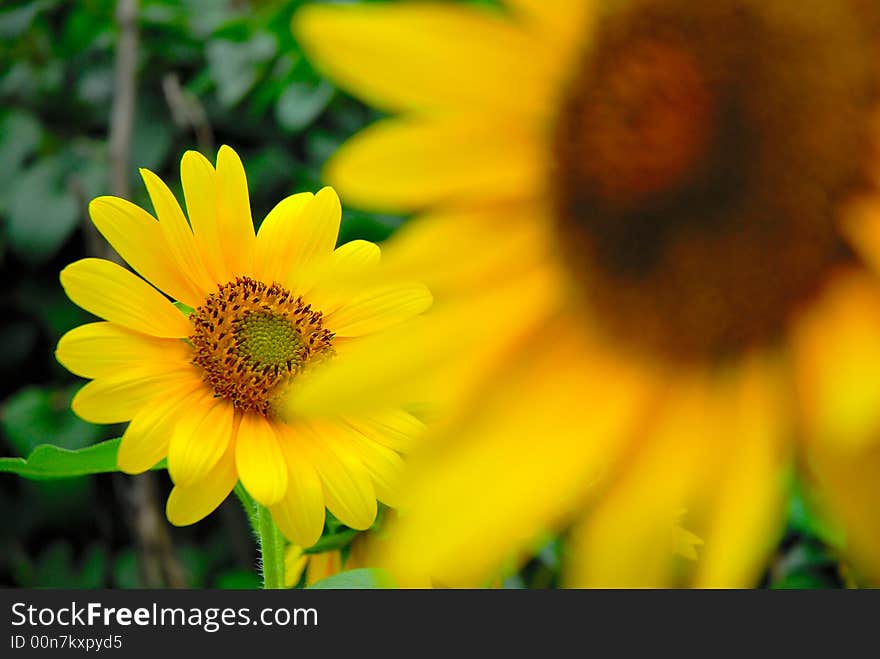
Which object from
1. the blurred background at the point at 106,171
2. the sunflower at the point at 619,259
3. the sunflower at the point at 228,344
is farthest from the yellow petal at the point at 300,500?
the blurred background at the point at 106,171

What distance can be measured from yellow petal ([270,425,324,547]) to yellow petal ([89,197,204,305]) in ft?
0.16

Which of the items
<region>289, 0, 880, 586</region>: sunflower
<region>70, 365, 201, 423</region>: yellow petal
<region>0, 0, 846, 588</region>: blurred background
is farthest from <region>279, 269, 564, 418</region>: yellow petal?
<region>0, 0, 846, 588</region>: blurred background

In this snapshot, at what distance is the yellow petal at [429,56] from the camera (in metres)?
0.13

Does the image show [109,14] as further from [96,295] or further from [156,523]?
[96,295]

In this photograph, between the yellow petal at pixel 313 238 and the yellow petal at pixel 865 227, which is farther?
the yellow petal at pixel 313 238

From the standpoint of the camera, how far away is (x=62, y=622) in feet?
0.83

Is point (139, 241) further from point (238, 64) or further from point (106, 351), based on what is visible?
point (238, 64)

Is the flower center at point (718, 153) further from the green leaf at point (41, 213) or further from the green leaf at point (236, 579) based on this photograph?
the green leaf at point (41, 213)

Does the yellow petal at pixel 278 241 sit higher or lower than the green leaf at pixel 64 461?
higher


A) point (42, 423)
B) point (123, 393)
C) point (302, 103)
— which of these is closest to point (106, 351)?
point (123, 393)

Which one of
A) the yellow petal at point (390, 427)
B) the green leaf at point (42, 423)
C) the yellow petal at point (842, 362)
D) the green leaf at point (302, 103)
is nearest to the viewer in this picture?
the yellow petal at point (842, 362)

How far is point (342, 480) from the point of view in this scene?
9.5 inches

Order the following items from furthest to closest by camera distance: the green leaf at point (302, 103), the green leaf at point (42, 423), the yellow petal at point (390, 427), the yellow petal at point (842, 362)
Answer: the green leaf at point (42, 423)
the green leaf at point (302, 103)
the yellow petal at point (390, 427)
the yellow petal at point (842, 362)

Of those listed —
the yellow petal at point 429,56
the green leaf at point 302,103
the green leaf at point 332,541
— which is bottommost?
the yellow petal at point 429,56
